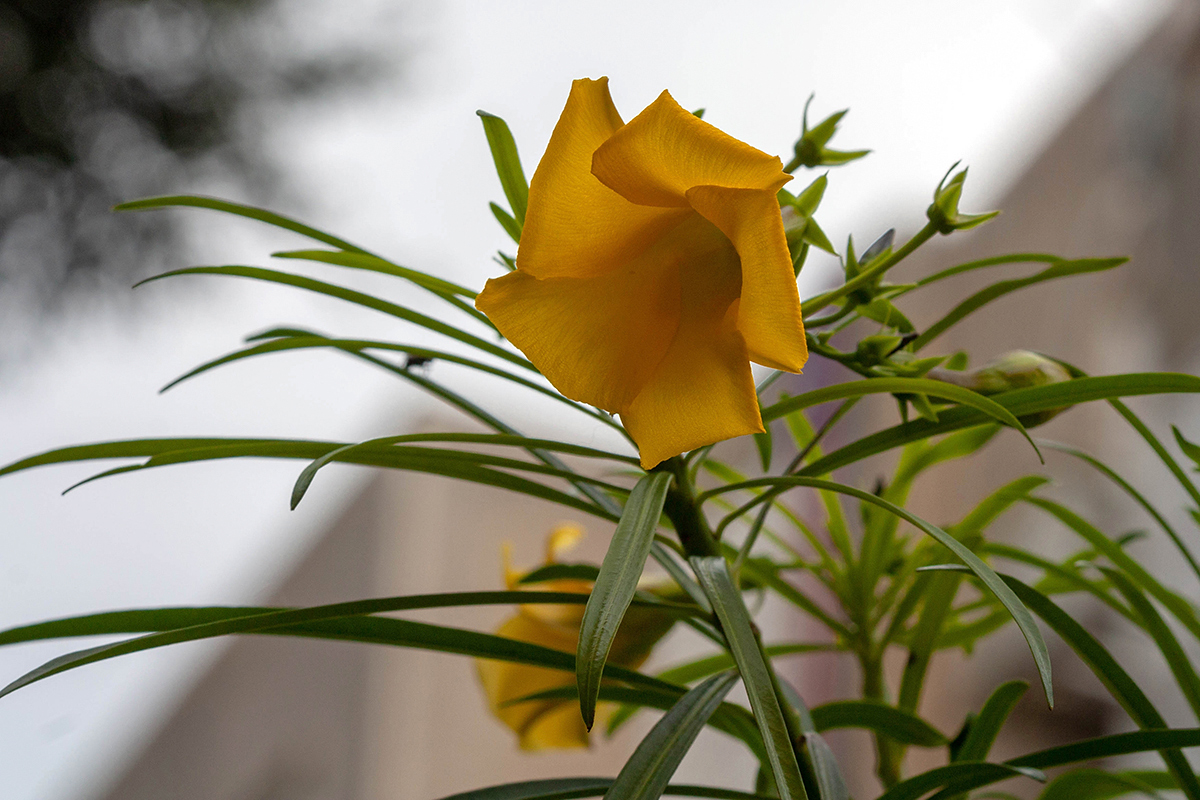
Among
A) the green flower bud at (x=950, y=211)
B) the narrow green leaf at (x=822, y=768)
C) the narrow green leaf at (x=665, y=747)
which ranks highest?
the green flower bud at (x=950, y=211)

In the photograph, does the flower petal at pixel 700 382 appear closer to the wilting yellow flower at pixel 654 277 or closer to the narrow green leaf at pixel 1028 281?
the wilting yellow flower at pixel 654 277

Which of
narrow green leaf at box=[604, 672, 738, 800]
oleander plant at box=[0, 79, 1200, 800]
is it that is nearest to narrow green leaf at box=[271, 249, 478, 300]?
oleander plant at box=[0, 79, 1200, 800]

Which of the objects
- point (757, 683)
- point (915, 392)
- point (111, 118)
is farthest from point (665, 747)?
point (111, 118)

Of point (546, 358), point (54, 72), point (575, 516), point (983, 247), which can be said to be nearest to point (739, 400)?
point (546, 358)

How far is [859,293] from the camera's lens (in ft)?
1.17

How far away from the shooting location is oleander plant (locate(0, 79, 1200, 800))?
Result: 0.25m

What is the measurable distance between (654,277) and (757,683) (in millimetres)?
145

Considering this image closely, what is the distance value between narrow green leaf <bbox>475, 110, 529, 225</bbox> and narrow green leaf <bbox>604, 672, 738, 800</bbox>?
210 mm

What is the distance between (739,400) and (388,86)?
153 centimetres

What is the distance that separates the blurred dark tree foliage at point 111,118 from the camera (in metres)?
1.27

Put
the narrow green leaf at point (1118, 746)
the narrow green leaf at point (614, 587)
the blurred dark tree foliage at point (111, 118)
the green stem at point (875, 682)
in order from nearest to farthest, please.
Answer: the narrow green leaf at point (614, 587)
the narrow green leaf at point (1118, 746)
the green stem at point (875, 682)
the blurred dark tree foliage at point (111, 118)

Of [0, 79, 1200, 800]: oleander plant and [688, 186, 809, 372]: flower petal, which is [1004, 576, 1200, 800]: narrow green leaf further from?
[688, 186, 809, 372]: flower petal

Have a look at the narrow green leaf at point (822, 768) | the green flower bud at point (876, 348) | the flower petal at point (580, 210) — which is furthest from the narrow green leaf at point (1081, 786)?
the flower petal at point (580, 210)

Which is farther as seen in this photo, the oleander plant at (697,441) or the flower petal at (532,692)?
the flower petal at (532,692)
